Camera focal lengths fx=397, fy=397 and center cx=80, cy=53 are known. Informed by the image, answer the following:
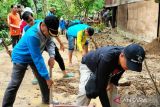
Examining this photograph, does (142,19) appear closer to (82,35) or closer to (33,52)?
(82,35)

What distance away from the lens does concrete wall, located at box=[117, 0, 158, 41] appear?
63.2 feet

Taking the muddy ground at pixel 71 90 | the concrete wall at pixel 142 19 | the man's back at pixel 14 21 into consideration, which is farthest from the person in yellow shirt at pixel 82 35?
the concrete wall at pixel 142 19

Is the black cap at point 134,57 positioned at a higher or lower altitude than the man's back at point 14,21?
higher

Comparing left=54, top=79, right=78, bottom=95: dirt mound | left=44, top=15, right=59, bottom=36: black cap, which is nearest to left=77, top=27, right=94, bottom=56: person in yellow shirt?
left=54, top=79, right=78, bottom=95: dirt mound

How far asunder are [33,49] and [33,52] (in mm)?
43

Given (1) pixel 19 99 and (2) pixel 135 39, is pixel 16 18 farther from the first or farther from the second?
(2) pixel 135 39

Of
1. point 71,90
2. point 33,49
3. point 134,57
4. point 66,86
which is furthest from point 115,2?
point 134,57

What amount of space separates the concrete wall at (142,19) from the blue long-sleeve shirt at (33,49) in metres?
13.5

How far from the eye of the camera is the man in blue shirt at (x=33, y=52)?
5.61 meters

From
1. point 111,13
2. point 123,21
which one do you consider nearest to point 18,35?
point 123,21

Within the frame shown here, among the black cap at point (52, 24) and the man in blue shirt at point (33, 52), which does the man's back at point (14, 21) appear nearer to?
the man in blue shirt at point (33, 52)

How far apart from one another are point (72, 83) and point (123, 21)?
19832 millimetres

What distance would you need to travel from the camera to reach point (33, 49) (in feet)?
18.4

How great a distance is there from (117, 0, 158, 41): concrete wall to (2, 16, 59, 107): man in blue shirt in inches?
520
